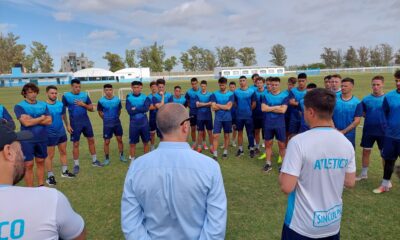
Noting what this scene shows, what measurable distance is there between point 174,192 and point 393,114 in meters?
4.98

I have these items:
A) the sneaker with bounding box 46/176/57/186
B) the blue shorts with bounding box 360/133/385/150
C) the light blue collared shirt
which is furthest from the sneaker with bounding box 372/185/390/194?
the sneaker with bounding box 46/176/57/186

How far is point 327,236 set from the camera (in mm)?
2479

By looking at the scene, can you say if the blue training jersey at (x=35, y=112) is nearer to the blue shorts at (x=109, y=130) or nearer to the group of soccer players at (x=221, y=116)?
the group of soccer players at (x=221, y=116)

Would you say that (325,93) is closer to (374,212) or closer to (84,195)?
(374,212)

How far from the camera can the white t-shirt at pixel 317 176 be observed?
2.31m

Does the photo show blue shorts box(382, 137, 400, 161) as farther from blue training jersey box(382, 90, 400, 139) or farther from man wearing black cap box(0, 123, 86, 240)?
man wearing black cap box(0, 123, 86, 240)

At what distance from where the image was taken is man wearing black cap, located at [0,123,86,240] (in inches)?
53.4

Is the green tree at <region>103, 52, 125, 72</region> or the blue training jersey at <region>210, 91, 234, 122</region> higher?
the green tree at <region>103, 52, 125, 72</region>

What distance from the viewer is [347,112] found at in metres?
5.66

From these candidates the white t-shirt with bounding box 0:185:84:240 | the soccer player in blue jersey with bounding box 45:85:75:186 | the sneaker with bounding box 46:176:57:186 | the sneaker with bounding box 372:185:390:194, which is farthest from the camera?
the soccer player in blue jersey with bounding box 45:85:75:186

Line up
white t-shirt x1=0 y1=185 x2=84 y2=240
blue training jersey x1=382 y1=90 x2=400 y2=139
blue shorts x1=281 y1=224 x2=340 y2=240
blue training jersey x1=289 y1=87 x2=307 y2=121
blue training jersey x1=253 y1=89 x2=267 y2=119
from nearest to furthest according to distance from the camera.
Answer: white t-shirt x1=0 y1=185 x2=84 y2=240 → blue shorts x1=281 y1=224 x2=340 y2=240 → blue training jersey x1=382 y1=90 x2=400 y2=139 → blue training jersey x1=289 y1=87 x2=307 y2=121 → blue training jersey x1=253 y1=89 x2=267 y2=119

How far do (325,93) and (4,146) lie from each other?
2.36 meters

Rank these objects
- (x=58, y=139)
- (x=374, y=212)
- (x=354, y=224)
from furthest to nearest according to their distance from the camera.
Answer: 1. (x=58, y=139)
2. (x=374, y=212)
3. (x=354, y=224)

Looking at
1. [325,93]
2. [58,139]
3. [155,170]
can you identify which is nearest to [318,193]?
[325,93]
